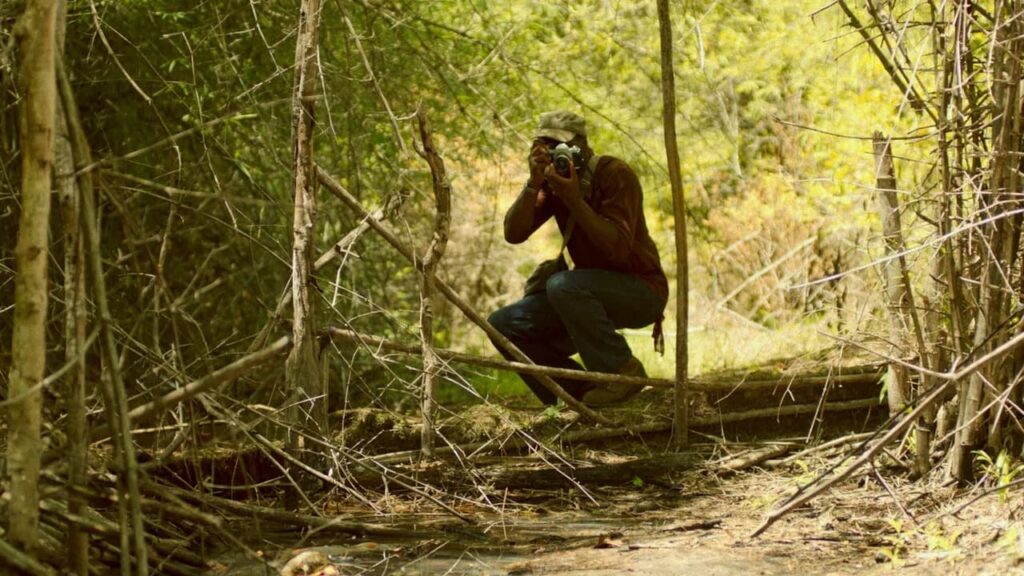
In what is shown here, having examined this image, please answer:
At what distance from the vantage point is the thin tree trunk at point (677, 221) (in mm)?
5484

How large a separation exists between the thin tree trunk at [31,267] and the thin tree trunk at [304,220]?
6.12 ft

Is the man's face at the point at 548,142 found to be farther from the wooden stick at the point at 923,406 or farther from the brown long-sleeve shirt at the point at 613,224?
the wooden stick at the point at 923,406

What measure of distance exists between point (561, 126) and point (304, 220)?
164 cm

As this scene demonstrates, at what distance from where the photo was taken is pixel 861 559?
3885 mm

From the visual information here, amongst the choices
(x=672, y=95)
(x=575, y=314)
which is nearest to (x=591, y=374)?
(x=575, y=314)

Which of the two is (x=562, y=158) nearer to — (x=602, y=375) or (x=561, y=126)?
(x=561, y=126)

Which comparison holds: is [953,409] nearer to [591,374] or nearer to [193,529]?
[591,374]

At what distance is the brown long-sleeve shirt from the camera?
5648 mm

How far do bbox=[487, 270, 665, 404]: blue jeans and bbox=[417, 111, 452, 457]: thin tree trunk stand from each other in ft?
3.31

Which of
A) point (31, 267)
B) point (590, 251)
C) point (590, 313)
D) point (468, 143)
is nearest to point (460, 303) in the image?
point (590, 313)

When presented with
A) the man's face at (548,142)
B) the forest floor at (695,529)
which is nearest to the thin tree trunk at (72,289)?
the forest floor at (695,529)

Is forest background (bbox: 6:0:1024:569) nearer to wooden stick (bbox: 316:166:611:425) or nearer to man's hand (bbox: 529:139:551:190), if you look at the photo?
wooden stick (bbox: 316:166:611:425)

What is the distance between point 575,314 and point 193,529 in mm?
2329

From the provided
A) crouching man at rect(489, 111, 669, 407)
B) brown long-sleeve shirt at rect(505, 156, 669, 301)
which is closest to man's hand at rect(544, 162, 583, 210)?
crouching man at rect(489, 111, 669, 407)
